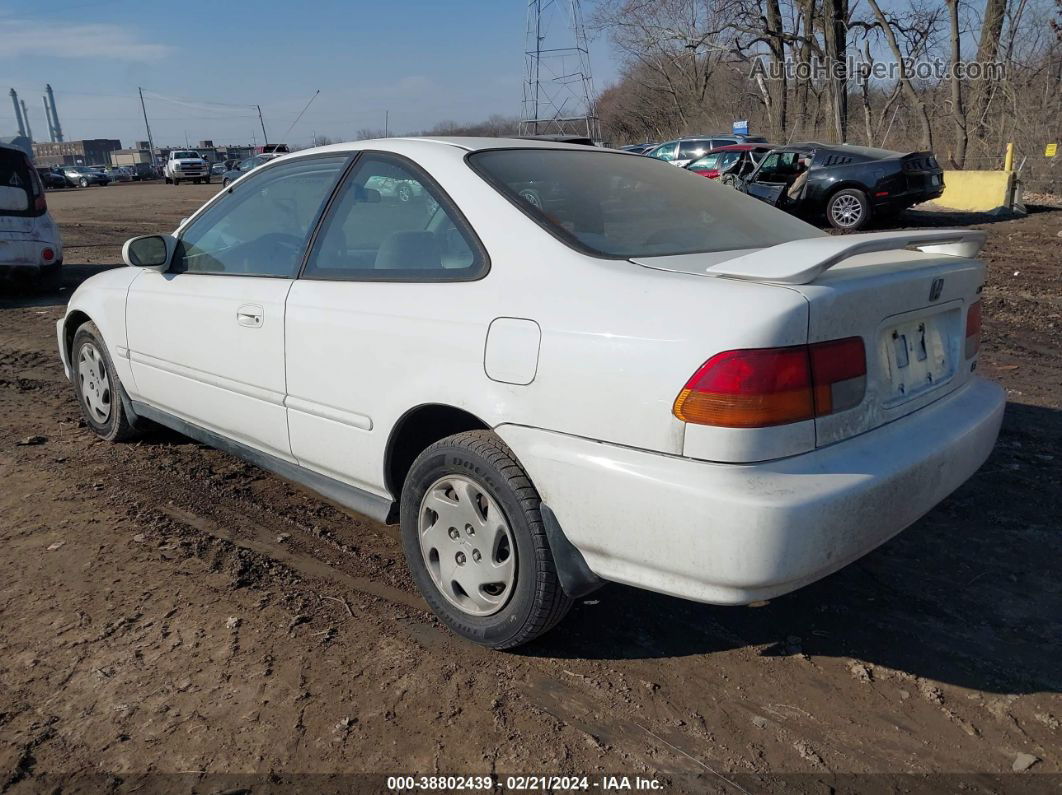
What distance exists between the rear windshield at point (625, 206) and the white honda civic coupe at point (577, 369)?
13 millimetres

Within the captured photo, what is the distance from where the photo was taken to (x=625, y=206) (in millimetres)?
2877


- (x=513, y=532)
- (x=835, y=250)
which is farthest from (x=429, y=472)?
(x=835, y=250)

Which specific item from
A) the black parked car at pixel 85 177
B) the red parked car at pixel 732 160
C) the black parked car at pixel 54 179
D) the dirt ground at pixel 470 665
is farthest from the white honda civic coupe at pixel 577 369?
the black parked car at pixel 85 177

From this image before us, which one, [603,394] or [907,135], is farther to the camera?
[907,135]

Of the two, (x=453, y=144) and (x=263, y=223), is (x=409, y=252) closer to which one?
(x=453, y=144)

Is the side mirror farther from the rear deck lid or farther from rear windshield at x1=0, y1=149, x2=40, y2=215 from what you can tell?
rear windshield at x1=0, y1=149, x2=40, y2=215

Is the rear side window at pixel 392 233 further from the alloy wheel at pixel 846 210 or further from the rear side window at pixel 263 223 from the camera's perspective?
the alloy wheel at pixel 846 210

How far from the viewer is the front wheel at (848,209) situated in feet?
44.8

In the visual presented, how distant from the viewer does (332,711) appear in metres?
2.35

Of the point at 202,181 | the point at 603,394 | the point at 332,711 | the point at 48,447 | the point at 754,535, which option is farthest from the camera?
the point at 202,181

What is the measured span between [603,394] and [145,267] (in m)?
2.80

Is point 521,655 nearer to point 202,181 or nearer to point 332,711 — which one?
point 332,711

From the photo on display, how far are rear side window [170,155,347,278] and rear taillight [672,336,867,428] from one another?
6.00ft

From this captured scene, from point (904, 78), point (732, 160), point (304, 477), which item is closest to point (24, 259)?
point (304, 477)
